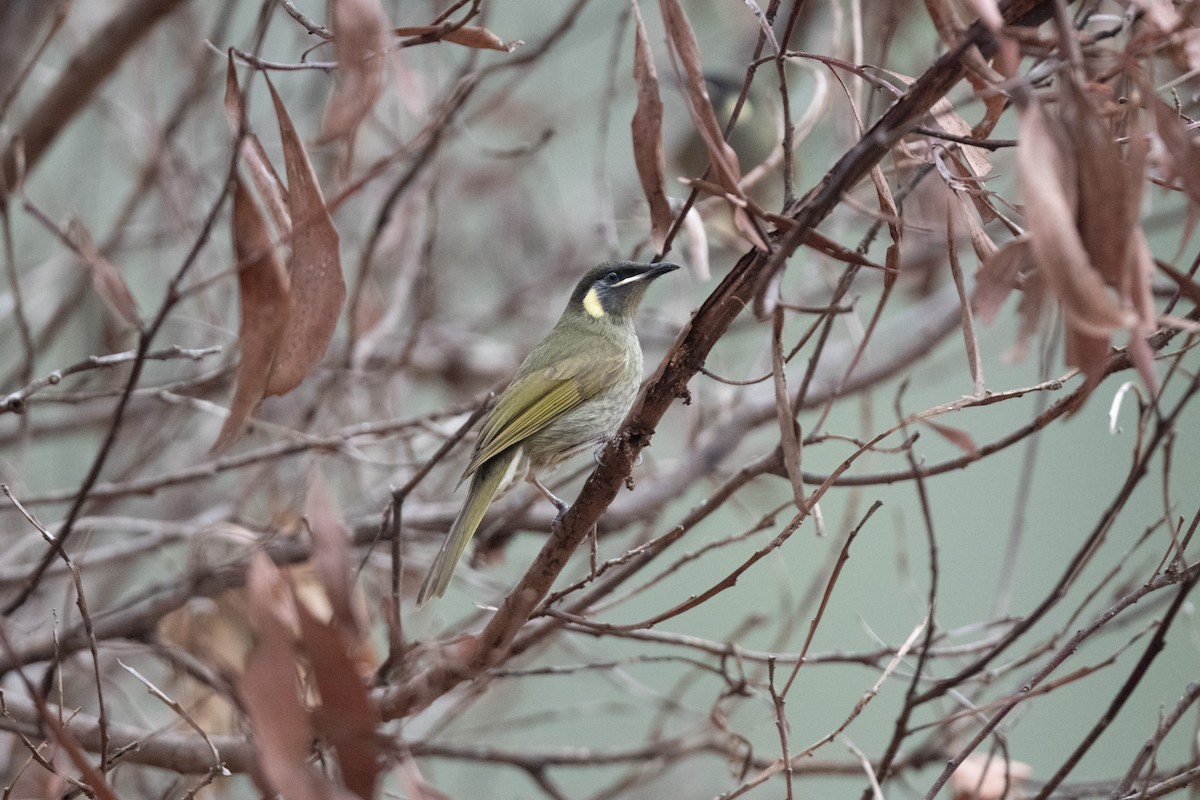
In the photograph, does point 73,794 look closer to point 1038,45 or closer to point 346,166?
point 346,166

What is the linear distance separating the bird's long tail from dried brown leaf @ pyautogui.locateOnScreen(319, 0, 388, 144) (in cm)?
127

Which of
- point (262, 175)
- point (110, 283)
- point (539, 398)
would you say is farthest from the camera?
point (539, 398)

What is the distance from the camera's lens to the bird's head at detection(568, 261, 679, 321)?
323 cm

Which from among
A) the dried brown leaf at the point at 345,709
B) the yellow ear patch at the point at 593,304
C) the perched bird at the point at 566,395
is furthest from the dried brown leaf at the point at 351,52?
the yellow ear patch at the point at 593,304

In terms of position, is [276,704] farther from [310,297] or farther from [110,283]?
[110,283]

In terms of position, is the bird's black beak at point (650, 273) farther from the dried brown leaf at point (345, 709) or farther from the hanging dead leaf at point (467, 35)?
the dried brown leaf at point (345, 709)

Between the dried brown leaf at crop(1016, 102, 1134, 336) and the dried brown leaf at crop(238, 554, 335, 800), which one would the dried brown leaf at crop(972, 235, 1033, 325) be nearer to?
the dried brown leaf at crop(1016, 102, 1134, 336)

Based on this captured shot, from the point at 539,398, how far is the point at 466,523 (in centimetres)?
49

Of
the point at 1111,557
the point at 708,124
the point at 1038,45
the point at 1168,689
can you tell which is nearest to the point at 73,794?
the point at 708,124

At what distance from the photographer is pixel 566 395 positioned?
121 inches

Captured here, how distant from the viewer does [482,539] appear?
332 centimetres

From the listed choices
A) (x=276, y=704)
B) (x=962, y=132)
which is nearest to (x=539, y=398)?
(x=962, y=132)

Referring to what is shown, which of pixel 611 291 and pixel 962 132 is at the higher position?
pixel 611 291

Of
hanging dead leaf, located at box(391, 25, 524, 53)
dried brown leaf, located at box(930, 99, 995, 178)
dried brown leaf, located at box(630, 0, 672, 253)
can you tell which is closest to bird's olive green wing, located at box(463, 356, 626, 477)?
dried brown leaf, located at box(630, 0, 672, 253)
